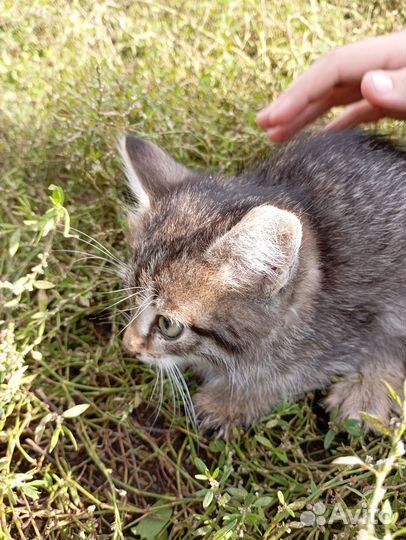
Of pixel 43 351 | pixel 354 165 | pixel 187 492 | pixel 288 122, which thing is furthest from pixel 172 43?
pixel 187 492

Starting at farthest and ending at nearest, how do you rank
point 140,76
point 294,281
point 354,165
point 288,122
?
point 140,76 < point 288,122 < point 354,165 < point 294,281

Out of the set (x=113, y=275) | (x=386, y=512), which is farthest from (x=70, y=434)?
(x=386, y=512)

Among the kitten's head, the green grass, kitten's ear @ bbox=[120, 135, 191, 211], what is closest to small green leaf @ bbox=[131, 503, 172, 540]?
the green grass

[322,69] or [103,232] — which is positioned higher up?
[322,69]

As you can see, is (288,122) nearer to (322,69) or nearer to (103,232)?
(322,69)

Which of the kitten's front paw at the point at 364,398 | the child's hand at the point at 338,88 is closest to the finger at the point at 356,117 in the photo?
the child's hand at the point at 338,88

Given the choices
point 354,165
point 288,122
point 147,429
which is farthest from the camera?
point 288,122

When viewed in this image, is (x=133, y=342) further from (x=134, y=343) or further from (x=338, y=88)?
(x=338, y=88)
